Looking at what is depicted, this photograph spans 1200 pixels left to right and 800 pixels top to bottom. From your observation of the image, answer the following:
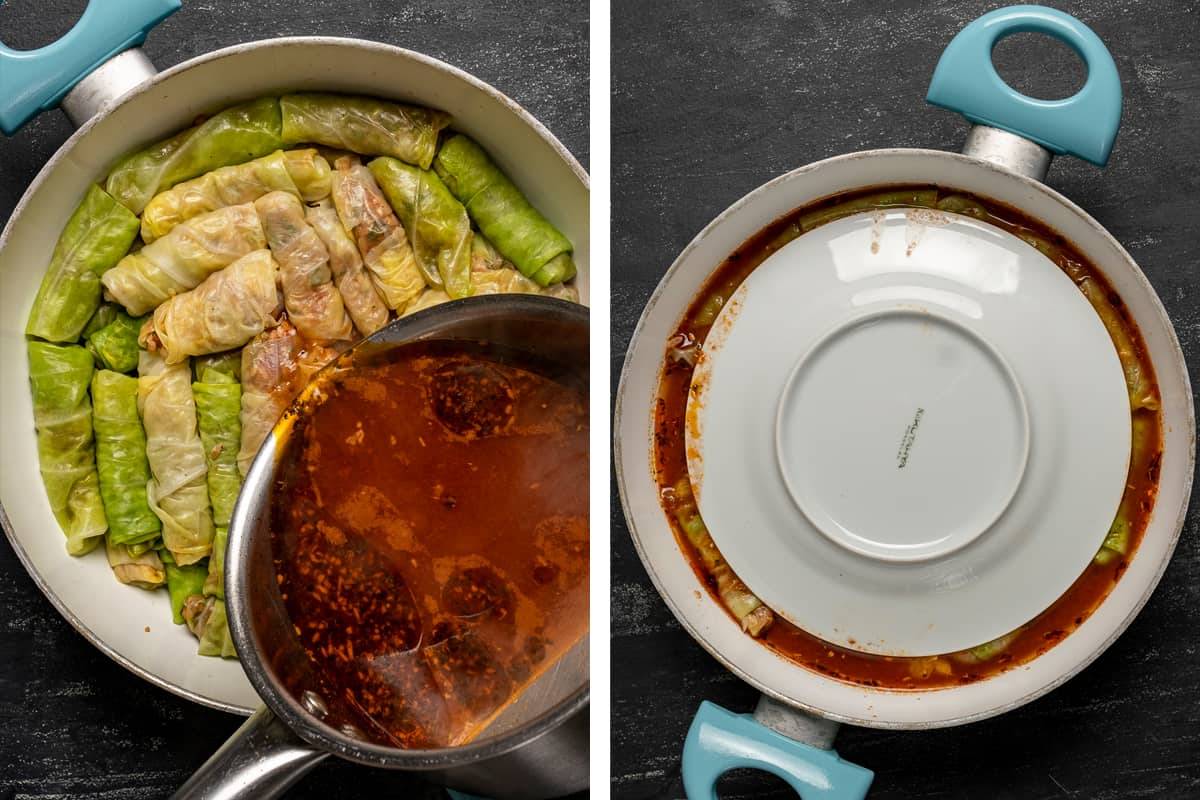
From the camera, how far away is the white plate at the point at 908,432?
0.60m

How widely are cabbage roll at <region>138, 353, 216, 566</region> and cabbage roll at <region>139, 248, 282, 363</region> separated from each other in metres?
0.02

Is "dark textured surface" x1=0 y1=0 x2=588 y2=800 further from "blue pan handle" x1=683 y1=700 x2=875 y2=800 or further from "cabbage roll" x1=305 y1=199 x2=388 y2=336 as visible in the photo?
"blue pan handle" x1=683 y1=700 x2=875 y2=800

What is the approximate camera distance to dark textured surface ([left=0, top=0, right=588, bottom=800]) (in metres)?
0.82

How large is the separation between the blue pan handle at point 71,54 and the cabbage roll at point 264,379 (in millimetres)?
237

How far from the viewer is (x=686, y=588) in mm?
671

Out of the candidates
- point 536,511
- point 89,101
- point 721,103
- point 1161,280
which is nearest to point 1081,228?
point 1161,280

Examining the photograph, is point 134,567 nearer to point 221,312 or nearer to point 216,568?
point 216,568

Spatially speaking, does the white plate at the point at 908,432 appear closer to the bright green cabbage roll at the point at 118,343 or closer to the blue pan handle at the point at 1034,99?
the blue pan handle at the point at 1034,99

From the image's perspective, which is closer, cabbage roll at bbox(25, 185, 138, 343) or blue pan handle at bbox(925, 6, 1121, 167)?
blue pan handle at bbox(925, 6, 1121, 167)

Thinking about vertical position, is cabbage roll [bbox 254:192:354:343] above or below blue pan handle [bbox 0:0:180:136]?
below

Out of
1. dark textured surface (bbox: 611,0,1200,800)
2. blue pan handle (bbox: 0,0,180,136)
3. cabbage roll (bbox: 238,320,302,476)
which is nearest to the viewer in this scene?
dark textured surface (bbox: 611,0,1200,800)

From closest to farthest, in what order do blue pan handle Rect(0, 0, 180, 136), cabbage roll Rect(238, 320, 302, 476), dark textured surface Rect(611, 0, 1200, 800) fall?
dark textured surface Rect(611, 0, 1200, 800), blue pan handle Rect(0, 0, 180, 136), cabbage roll Rect(238, 320, 302, 476)

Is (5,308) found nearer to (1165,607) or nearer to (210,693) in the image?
(210,693)

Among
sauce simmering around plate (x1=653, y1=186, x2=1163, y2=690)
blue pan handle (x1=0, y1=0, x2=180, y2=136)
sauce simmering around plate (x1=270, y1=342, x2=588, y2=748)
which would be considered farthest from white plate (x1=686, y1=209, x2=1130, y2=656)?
blue pan handle (x1=0, y1=0, x2=180, y2=136)
